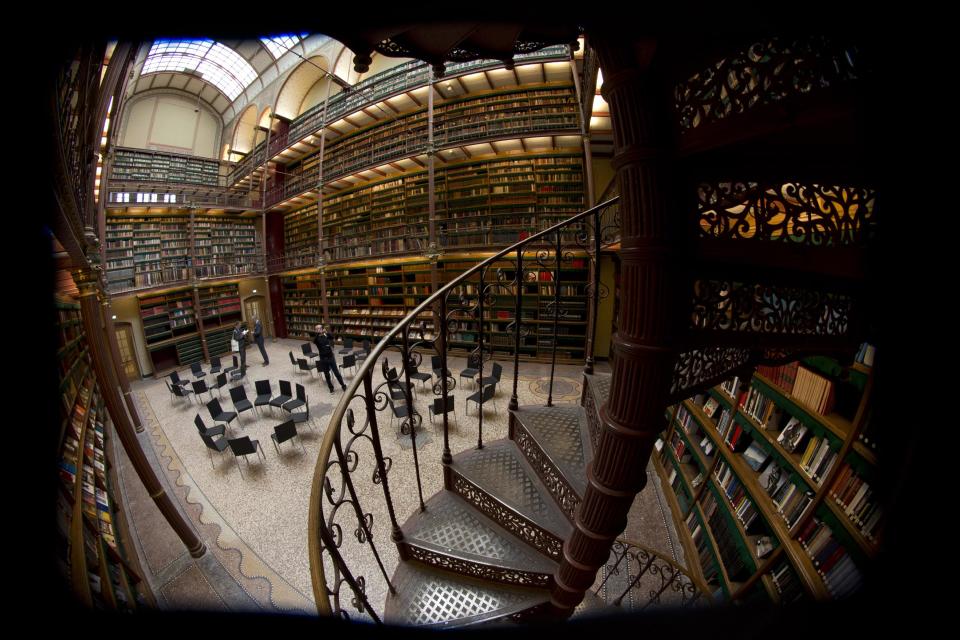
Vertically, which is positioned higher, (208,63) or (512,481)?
(208,63)

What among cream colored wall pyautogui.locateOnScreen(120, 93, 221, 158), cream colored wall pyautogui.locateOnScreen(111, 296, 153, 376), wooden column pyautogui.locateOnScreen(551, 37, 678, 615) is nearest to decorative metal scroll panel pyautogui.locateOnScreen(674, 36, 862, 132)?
wooden column pyautogui.locateOnScreen(551, 37, 678, 615)

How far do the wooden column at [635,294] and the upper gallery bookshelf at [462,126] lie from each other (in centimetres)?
593

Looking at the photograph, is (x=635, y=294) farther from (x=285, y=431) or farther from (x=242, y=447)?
(x=242, y=447)

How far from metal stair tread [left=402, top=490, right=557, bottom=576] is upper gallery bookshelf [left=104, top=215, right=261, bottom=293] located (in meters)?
9.79

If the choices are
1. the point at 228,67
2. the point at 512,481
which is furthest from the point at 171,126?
the point at 512,481

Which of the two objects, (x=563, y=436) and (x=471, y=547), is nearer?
(x=471, y=547)

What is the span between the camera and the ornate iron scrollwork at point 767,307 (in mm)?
944

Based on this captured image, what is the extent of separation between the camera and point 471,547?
167 cm

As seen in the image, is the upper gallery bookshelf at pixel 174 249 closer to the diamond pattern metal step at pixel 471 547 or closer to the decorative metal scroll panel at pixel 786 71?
the diamond pattern metal step at pixel 471 547

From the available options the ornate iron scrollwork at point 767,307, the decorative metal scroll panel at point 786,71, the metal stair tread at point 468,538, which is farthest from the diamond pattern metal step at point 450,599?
the decorative metal scroll panel at point 786,71

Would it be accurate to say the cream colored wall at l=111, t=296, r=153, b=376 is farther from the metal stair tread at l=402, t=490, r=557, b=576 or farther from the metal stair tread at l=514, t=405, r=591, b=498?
the metal stair tread at l=514, t=405, r=591, b=498

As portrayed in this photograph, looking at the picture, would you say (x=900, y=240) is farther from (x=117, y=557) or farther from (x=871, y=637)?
(x=117, y=557)

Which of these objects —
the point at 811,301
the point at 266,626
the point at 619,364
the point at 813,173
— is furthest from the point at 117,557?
the point at 813,173

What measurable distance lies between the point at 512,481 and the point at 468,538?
1.30 feet
